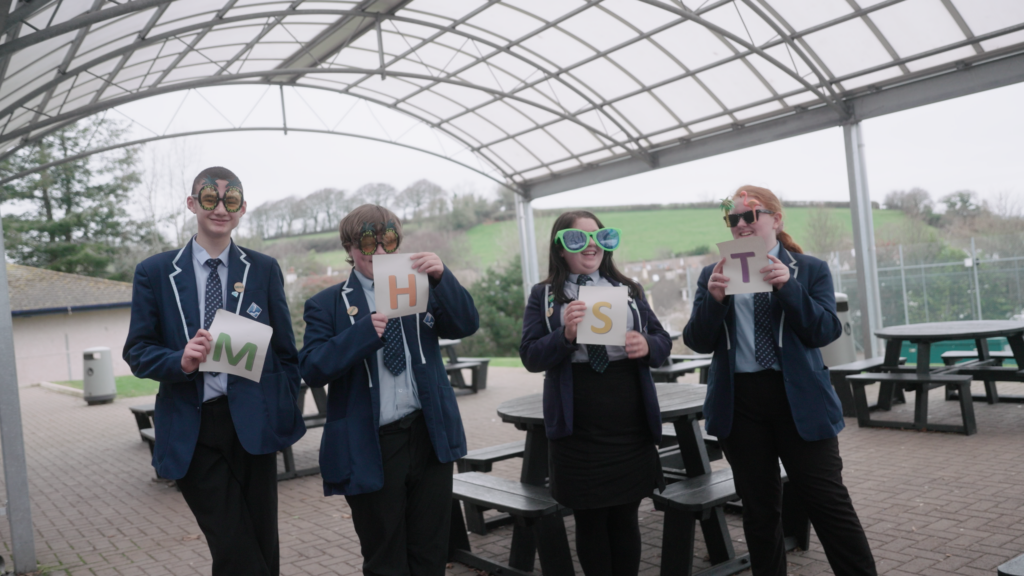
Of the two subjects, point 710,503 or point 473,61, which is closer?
point 710,503

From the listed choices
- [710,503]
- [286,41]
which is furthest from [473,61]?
[710,503]

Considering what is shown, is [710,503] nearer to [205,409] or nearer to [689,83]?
[205,409]

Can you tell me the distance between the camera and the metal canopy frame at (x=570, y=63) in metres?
10.4

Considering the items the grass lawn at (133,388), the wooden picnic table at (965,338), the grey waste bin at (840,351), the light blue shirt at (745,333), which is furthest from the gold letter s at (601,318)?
the grass lawn at (133,388)

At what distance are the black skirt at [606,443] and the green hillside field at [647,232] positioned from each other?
117ft

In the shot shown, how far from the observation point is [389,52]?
1630 centimetres

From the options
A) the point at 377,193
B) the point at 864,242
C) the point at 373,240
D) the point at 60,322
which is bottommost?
the point at 373,240

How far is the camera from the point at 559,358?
116 inches

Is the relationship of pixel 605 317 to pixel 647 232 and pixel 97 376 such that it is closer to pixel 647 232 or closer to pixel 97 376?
pixel 97 376

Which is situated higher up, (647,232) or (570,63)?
(570,63)

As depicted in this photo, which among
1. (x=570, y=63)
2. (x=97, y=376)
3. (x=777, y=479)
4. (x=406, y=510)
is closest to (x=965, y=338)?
(x=777, y=479)

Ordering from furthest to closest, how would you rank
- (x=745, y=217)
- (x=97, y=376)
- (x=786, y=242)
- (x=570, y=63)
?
(x=97, y=376) → (x=570, y=63) → (x=786, y=242) → (x=745, y=217)

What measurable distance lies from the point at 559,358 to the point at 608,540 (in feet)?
2.70

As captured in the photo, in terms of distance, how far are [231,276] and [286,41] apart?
47.0ft
